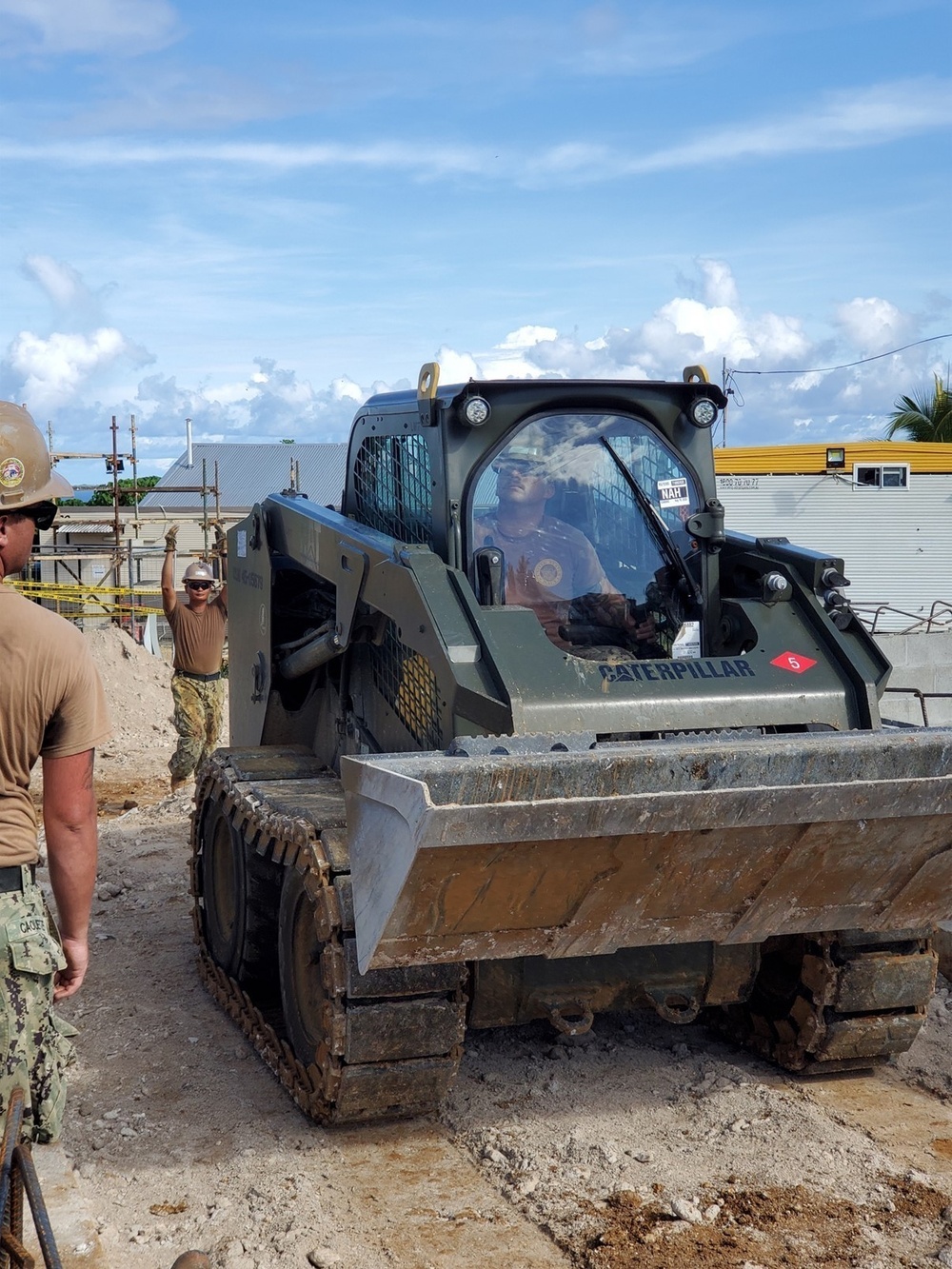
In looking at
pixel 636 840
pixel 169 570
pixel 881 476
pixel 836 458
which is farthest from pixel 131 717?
pixel 881 476

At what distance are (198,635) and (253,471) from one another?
123 feet

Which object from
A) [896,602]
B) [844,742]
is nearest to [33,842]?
[844,742]

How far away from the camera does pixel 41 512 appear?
11.5 ft

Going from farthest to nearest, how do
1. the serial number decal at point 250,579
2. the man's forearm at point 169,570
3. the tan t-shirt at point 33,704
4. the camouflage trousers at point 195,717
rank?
the camouflage trousers at point 195,717 < the man's forearm at point 169,570 < the serial number decal at point 250,579 < the tan t-shirt at point 33,704

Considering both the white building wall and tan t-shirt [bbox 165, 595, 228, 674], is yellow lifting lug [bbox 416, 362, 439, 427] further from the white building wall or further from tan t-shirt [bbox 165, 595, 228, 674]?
the white building wall

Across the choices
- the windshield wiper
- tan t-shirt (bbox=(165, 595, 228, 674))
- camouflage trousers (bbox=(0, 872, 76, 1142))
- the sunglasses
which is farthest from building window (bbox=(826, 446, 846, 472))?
camouflage trousers (bbox=(0, 872, 76, 1142))

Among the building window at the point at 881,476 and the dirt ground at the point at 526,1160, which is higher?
the building window at the point at 881,476

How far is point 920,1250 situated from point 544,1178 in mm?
1205

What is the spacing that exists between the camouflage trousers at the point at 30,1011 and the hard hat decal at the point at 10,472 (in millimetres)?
920

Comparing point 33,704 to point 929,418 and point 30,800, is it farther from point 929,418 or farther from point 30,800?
point 929,418

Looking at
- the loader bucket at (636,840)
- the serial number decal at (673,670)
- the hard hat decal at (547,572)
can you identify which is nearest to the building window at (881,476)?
the hard hat decal at (547,572)

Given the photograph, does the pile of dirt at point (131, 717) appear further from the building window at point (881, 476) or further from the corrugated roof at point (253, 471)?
the corrugated roof at point (253, 471)

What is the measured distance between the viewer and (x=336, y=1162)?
4832 millimetres

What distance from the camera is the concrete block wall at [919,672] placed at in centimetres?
1326
